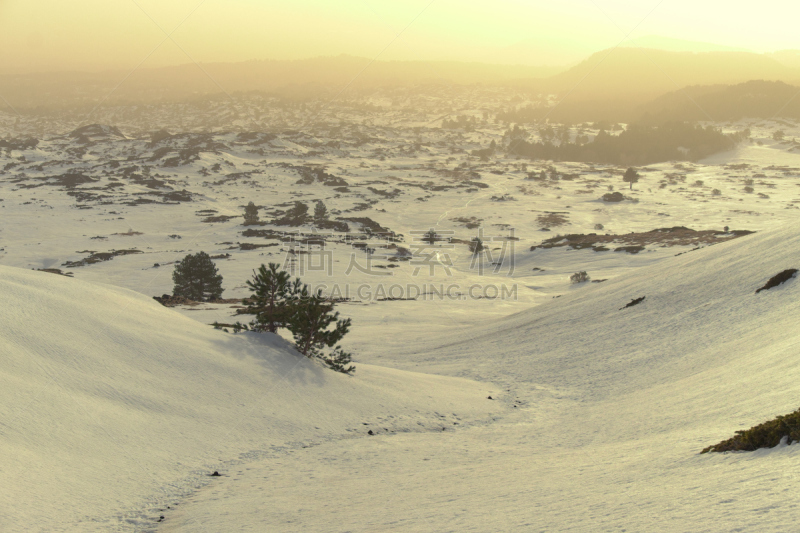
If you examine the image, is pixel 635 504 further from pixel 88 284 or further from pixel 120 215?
pixel 120 215

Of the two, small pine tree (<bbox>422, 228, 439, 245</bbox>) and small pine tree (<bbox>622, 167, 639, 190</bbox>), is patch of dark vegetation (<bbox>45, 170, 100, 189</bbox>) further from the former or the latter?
small pine tree (<bbox>622, 167, 639, 190</bbox>)

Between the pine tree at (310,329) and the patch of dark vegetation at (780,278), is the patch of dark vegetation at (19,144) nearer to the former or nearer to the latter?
the pine tree at (310,329)

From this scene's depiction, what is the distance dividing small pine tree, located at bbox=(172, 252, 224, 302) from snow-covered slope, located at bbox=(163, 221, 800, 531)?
77.8 feet

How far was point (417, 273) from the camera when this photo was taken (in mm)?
49031

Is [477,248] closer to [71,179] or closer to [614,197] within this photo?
[614,197]

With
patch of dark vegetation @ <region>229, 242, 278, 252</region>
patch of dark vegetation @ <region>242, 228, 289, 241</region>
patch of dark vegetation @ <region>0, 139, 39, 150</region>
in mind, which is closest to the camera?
patch of dark vegetation @ <region>229, 242, 278, 252</region>

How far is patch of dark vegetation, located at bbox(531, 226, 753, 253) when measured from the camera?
46.6 meters

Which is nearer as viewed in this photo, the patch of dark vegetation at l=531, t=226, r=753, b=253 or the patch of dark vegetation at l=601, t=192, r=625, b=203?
the patch of dark vegetation at l=531, t=226, r=753, b=253

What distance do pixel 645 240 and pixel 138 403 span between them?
52397 mm

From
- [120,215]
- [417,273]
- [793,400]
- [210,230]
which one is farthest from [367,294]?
[120,215]

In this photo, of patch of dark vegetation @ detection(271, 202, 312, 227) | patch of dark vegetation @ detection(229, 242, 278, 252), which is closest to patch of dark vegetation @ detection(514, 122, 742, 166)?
→ patch of dark vegetation @ detection(271, 202, 312, 227)

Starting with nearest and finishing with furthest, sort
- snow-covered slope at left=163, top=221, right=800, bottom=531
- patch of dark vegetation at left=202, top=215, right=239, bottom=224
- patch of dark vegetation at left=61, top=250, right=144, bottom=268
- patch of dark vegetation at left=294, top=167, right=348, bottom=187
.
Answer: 1. snow-covered slope at left=163, top=221, right=800, bottom=531
2. patch of dark vegetation at left=61, top=250, right=144, bottom=268
3. patch of dark vegetation at left=202, top=215, right=239, bottom=224
4. patch of dark vegetation at left=294, top=167, right=348, bottom=187

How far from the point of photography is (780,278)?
1516 cm

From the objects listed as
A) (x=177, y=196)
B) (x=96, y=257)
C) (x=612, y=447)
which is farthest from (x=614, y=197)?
(x=612, y=447)
